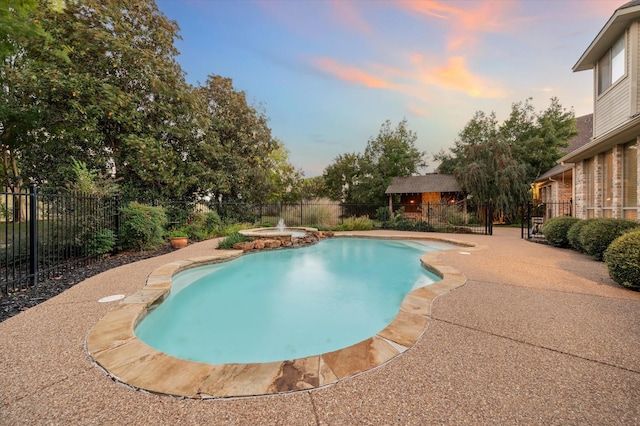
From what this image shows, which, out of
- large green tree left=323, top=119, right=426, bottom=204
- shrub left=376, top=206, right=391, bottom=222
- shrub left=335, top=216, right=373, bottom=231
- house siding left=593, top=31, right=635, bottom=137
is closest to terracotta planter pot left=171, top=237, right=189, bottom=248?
shrub left=335, top=216, right=373, bottom=231

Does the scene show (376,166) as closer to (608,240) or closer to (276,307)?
(608,240)

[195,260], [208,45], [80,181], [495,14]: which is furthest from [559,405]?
[208,45]

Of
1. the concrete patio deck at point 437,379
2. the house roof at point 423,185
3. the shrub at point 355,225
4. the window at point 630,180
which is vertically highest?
the house roof at point 423,185

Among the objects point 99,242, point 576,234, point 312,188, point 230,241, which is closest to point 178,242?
point 230,241

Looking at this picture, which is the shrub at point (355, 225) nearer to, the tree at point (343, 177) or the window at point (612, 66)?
the window at point (612, 66)

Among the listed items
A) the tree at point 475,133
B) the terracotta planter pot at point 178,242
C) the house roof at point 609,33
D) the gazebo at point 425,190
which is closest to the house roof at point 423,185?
the gazebo at point 425,190

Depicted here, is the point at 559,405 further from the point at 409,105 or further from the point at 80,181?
the point at 409,105

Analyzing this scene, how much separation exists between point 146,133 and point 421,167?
20.9 metres

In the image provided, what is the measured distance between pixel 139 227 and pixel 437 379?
719cm

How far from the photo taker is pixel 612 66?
→ 712 centimetres

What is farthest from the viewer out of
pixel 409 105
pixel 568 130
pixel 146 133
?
pixel 568 130

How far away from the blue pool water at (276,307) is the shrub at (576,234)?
4094 mm

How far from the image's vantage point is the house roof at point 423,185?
1848cm

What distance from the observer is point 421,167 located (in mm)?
23031
